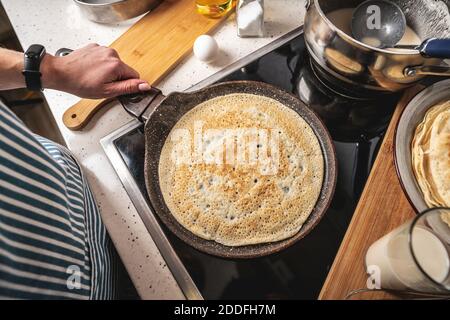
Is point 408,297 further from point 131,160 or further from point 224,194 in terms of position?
point 131,160

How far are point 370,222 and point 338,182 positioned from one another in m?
Answer: 0.12

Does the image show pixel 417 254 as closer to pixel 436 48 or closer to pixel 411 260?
pixel 411 260

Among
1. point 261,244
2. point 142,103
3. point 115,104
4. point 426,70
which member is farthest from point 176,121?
point 426,70

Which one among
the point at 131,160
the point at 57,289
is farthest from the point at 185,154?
the point at 57,289

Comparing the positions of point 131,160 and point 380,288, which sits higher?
point 131,160

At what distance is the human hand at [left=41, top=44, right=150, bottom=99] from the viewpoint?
835 mm

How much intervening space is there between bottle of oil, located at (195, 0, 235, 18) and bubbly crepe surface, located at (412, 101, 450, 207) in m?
0.65

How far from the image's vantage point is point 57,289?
1.98 ft

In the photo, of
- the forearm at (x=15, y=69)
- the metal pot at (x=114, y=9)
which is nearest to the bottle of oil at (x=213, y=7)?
the metal pot at (x=114, y=9)

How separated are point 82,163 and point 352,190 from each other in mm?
695

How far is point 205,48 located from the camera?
36.3 inches

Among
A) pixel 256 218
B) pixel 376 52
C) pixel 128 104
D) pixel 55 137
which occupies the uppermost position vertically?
pixel 376 52

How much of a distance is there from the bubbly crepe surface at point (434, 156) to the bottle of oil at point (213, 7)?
0.65 m

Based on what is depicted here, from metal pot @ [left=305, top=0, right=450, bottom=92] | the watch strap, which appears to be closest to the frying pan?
metal pot @ [left=305, top=0, right=450, bottom=92]
